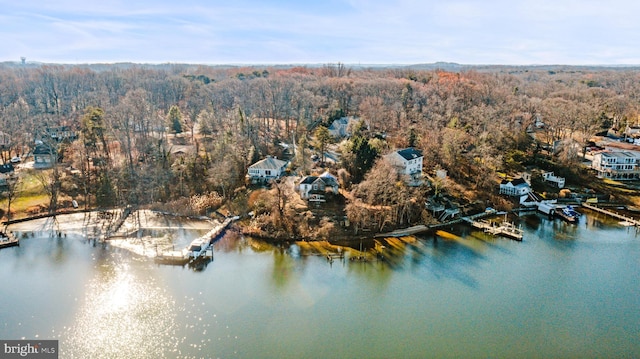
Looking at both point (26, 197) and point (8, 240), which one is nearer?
point (8, 240)

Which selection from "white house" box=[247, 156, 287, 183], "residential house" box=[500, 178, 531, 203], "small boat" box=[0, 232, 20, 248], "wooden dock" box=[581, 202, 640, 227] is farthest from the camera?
"white house" box=[247, 156, 287, 183]

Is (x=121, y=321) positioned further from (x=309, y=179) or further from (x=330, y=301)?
(x=309, y=179)

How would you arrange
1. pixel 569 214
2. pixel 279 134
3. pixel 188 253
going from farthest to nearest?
1. pixel 279 134
2. pixel 569 214
3. pixel 188 253

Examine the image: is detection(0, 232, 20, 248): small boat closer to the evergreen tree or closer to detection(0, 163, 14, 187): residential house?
detection(0, 163, 14, 187): residential house

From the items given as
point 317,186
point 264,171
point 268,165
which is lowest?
A: point 317,186

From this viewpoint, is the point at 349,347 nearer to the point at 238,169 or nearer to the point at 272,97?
the point at 238,169

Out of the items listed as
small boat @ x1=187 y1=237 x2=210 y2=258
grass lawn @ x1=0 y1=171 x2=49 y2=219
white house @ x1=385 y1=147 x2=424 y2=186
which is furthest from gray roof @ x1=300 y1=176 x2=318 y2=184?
grass lawn @ x1=0 y1=171 x2=49 y2=219

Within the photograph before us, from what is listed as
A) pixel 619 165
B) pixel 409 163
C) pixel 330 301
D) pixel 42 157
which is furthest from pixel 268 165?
pixel 619 165

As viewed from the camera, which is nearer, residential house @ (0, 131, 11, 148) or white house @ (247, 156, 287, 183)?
white house @ (247, 156, 287, 183)
